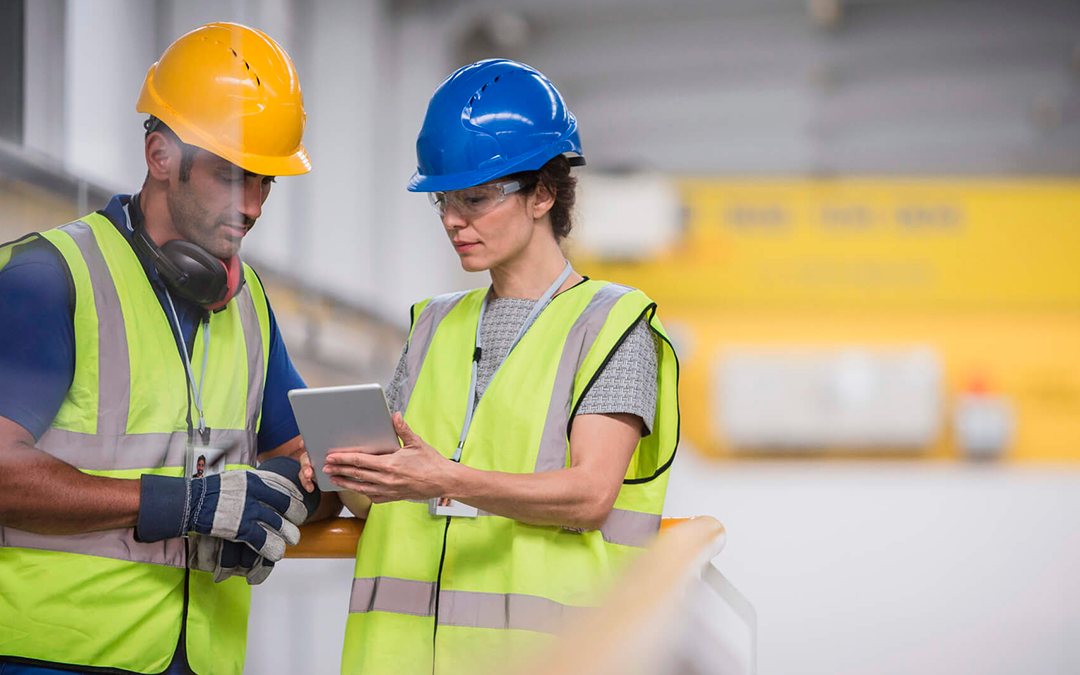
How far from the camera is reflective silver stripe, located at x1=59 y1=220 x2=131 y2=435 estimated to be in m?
1.34

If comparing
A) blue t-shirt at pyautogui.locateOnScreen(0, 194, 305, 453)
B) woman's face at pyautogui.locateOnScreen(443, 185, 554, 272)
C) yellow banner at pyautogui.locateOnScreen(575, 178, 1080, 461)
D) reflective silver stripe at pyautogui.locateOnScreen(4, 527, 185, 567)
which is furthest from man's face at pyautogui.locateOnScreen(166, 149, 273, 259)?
yellow banner at pyautogui.locateOnScreen(575, 178, 1080, 461)

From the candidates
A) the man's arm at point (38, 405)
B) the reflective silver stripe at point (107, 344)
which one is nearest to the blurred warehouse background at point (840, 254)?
the reflective silver stripe at point (107, 344)

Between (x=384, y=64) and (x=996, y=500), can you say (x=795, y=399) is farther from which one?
(x=384, y=64)

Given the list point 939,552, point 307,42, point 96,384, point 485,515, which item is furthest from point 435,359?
point 939,552

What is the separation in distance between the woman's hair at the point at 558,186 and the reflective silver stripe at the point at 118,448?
64cm

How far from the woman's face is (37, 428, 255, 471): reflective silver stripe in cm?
48

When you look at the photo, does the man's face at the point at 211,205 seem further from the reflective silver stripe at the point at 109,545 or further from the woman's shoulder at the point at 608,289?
the woman's shoulder at the point at 608,289

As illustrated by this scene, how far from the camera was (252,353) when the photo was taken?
1.62 m

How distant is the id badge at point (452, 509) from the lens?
150 centimetres

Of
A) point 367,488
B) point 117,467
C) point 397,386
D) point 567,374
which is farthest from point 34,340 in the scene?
point 567,374

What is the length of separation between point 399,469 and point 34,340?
488 mm

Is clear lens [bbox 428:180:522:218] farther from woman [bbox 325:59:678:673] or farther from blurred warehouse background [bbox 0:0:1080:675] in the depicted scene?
blurred warehouse background [bbox 0:0:1080:675]

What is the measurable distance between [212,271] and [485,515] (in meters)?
0.54

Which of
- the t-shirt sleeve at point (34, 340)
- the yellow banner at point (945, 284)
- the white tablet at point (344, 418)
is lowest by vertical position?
the yellow banner at point (945, 284)
